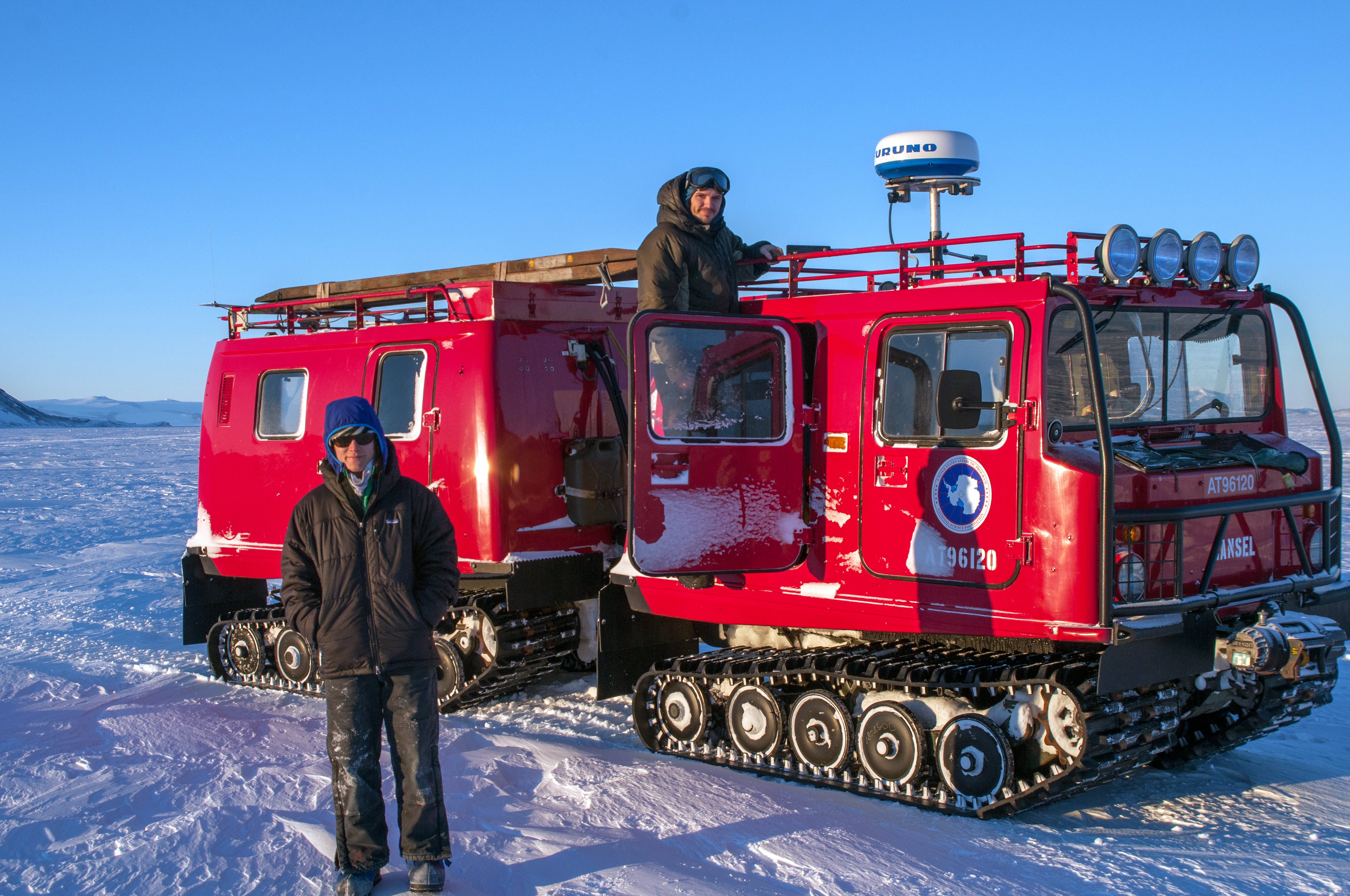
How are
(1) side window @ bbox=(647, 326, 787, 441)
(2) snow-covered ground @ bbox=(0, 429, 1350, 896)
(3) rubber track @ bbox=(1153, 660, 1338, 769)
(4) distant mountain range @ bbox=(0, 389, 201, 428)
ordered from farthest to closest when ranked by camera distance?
(4) distant mountain range @ bbox=(0, 389, 201, 428) < (3) rubber track @ bbox=(1153, 660, 1338, 769) < (1) side window @ bbox=(647, 326, 787, 441) < (2) snow-covered ground @ bbox=(0, 429, 1350, 896)

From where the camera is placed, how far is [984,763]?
5211 millimetres

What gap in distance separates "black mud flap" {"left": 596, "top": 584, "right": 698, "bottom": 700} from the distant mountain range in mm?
83697

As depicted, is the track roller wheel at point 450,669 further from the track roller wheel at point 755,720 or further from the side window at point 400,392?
the track roller wheel at point 755,720

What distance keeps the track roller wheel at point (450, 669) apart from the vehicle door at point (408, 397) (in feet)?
3.84

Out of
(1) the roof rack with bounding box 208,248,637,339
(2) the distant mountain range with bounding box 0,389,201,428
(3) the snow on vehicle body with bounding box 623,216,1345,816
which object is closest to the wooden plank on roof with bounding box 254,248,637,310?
(1) the roof rack with bounding box 208,248,637,339

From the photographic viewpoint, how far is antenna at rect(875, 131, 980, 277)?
649cm

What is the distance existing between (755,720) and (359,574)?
278 centimetres

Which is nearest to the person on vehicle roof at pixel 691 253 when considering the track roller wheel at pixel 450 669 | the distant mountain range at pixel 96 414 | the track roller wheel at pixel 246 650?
the track roller wheel at pixel 450 669

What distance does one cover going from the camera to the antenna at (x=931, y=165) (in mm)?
6492

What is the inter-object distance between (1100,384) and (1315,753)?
10.5 feet

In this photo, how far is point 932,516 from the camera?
17.7 feet

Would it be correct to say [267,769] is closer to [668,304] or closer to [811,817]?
[811,817]

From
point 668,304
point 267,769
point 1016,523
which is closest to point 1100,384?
point 1016,523

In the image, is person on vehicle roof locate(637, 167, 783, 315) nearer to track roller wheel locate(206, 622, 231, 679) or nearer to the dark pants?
the dark pants
